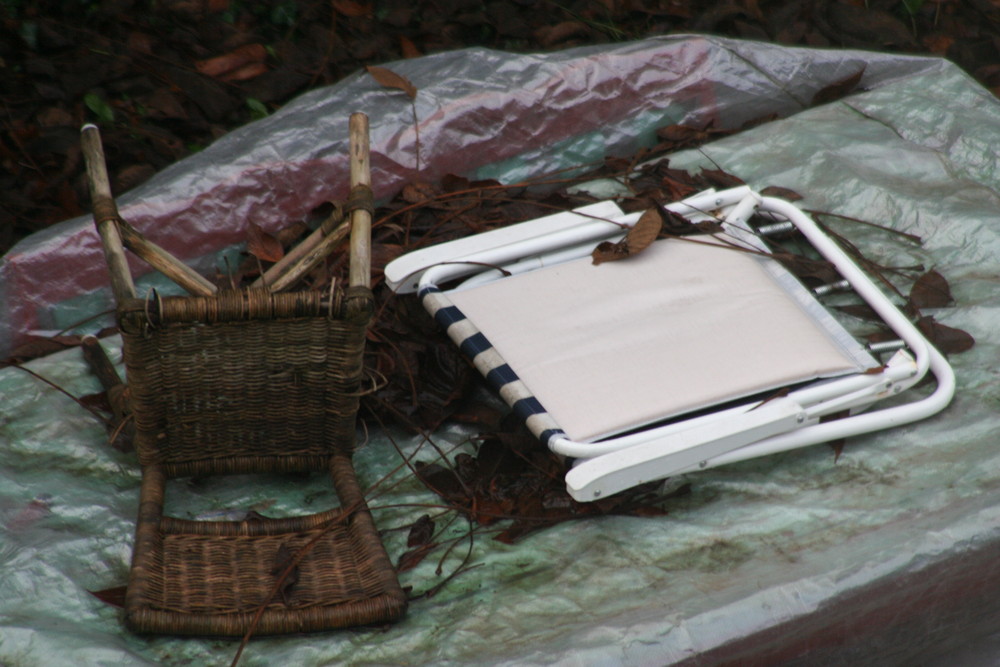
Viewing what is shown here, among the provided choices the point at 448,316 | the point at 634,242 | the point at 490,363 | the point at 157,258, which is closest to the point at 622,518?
the point at 490,363

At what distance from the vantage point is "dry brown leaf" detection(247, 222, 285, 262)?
221cm

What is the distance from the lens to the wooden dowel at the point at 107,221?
1581 mm

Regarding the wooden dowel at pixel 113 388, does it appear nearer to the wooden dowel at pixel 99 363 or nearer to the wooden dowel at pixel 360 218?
the wooden dowel at pixel 99 363

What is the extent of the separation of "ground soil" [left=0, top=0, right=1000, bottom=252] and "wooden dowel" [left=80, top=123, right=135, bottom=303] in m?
1.03

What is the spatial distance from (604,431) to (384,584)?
44 cm

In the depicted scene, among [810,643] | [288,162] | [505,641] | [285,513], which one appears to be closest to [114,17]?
[288,162]

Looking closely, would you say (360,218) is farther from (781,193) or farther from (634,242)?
(781,193)

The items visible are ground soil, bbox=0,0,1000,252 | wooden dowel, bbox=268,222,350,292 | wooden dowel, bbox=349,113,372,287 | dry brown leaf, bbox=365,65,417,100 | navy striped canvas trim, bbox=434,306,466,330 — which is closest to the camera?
wooden dowel, bbox=349,113,372,287

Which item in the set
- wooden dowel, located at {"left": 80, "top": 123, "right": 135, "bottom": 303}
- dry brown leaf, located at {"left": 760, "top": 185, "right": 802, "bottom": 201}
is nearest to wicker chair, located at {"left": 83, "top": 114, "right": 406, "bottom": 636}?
wooden dowel, located at {"left": 80, "top": 123, "right": 135, "bottom": 303}

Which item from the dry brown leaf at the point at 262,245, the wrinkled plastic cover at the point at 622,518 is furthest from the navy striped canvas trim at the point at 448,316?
the dry brown leaf at the point at 262,245

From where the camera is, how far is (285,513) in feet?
5.88

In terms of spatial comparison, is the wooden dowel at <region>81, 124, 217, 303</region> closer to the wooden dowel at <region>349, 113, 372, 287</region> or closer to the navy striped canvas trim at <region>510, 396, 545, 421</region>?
the wooden dowel at <region>349, 113, 372, 287</region>

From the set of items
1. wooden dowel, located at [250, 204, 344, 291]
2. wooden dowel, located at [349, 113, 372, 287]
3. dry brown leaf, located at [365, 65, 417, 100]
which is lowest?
wooden dowel, located at [250, 204, 344, 291]

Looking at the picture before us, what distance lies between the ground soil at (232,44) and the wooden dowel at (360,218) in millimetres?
1095
